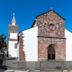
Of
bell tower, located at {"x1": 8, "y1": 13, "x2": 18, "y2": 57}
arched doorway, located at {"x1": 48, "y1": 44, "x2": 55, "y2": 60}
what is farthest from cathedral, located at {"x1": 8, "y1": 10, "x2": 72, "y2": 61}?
bell tower, located at {"x1": 8, "y1": 13, "x2": 18, "y2": 57}

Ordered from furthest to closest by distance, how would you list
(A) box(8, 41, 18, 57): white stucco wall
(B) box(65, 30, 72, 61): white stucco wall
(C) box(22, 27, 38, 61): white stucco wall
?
(A) box(8, 41, 18, 57): white stucco wall → (B) box(65, 30, 72, 61): white stucco wall → (C) box(22, 27, 38, 61): white stucco wall

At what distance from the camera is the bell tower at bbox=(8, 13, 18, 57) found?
53697 mm

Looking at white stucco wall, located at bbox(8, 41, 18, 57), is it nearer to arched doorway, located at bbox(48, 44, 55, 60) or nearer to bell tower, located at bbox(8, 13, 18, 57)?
bell tower, located at bbox(8, 13, 18, 57)

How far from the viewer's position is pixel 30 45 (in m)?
32.5

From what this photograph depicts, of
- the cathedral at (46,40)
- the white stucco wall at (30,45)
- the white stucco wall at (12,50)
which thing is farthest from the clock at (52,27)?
the white stucco wall at (12,50)

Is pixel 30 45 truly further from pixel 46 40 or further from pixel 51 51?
pixel 51 51

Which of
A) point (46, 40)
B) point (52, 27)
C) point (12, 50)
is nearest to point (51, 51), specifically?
point (46, 40)

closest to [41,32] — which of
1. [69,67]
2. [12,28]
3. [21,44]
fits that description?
[21,44]

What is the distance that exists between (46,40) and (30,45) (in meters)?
3.07

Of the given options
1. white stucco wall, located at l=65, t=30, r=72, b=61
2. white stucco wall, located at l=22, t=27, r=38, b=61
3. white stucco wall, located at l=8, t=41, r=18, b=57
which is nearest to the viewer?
white stucco wall, located at l=22, t=27, r=38, b=61

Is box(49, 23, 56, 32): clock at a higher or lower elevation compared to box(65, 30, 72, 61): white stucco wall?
higher

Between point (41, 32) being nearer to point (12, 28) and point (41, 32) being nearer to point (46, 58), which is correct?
point (46, 58)

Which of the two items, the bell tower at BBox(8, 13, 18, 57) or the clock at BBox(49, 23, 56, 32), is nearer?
the clock at BBox(49, 23, 56, 32)

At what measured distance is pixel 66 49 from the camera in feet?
113
